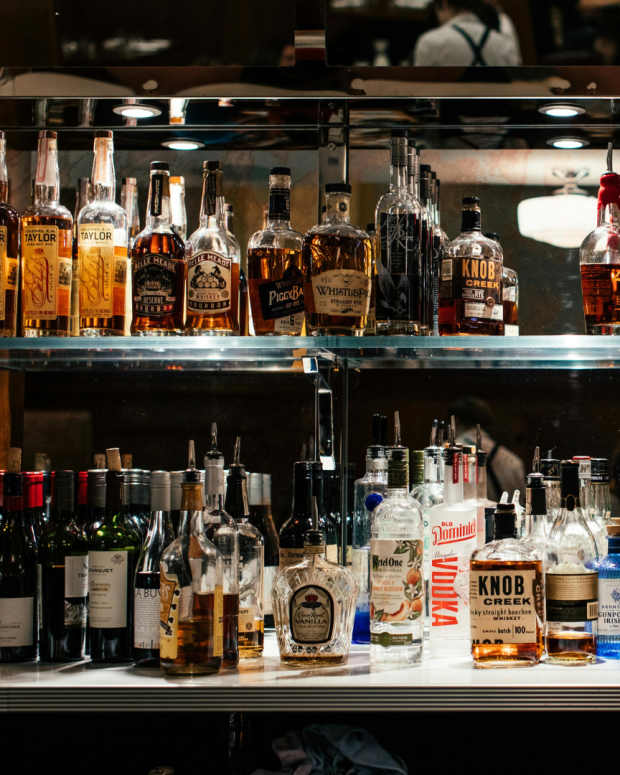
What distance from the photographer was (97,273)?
193 cm

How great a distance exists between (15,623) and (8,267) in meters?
0.68

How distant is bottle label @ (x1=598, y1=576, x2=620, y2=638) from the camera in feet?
5.79

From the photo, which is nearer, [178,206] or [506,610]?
[506,610]

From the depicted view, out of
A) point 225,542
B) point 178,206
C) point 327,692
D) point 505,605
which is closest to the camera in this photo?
point 327,692

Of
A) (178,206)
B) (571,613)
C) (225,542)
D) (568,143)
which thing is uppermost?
(568,143)

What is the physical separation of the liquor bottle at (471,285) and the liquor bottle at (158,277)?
0.51m

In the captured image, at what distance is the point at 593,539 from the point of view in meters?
1.91

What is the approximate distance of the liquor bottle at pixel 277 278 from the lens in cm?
189

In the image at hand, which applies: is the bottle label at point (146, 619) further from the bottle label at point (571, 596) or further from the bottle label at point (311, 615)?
the bottle label at point (571, 596)

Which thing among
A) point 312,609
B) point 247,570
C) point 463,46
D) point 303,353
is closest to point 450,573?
point 312,609

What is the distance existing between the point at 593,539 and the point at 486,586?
0.33m

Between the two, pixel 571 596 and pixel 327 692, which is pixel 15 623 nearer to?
pixel 327 692

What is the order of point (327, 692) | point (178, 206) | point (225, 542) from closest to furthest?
point (327, 692) → point (225, 542) → point (178, 206)

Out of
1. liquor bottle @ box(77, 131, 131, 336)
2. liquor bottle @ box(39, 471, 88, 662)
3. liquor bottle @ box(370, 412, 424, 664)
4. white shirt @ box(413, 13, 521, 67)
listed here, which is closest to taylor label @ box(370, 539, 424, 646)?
liquor bottle @ box(370, 412, 424, 664)
